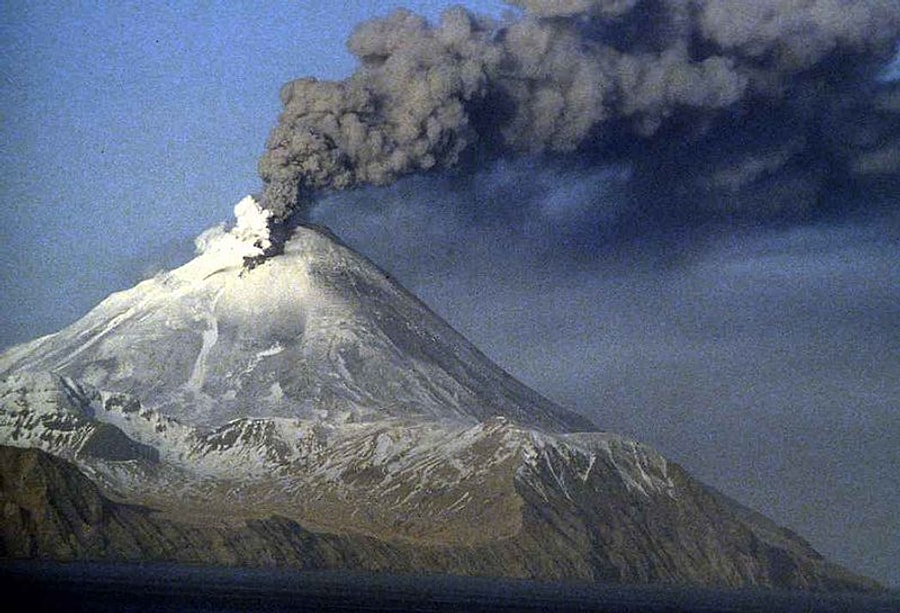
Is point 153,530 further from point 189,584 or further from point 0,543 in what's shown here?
point 189,584

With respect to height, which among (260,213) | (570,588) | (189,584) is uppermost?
(260,213)

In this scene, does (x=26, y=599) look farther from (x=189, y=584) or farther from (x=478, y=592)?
(x=478, y=592)

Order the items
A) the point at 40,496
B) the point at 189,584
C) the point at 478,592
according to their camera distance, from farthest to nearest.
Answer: the point at 40,496 → the point at 478,592 → the point at 189,584

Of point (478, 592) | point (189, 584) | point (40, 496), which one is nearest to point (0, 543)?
point (40, 496)

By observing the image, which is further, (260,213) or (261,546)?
(261,546)

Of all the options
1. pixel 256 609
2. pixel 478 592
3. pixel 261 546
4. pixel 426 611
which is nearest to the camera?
pixel 256 609

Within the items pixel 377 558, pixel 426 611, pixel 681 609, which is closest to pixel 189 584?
pixel 426 611

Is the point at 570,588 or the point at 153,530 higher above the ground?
the point at 153,530
